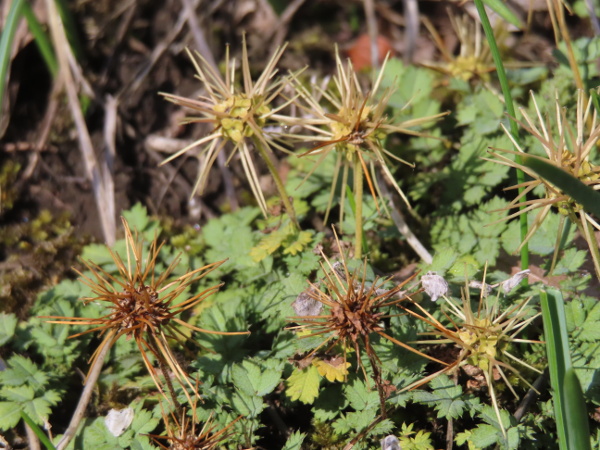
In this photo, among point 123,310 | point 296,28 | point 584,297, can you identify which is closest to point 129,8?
point 296,28

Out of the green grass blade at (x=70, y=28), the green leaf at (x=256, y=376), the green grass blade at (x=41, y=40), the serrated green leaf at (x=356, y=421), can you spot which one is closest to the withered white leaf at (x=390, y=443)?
the serrated green leaf at (x=356, y=421)

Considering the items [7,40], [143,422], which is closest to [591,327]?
[143,422]

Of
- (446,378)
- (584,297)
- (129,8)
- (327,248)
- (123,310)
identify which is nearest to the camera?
(123,310)

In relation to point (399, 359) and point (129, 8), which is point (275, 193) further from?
point (129, 8)

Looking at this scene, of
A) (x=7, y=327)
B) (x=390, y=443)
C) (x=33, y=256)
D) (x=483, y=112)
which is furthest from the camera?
(x=33, y=256)

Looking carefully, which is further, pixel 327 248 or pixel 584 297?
pixel 327 248

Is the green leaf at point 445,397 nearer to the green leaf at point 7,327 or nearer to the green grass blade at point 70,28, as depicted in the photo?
the green leaf at point 7,327

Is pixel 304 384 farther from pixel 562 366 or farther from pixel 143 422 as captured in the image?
pixel 562 366

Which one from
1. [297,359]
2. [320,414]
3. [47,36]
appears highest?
[47,36]
